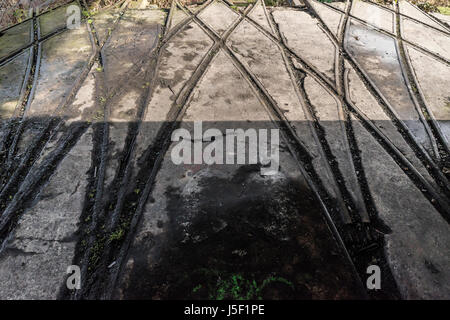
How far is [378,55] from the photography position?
6203 mm

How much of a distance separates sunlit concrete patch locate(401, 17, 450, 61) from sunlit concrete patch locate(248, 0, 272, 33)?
347cm

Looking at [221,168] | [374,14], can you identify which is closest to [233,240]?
[221,168]

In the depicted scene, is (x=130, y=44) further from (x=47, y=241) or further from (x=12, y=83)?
(x=47, y=241)

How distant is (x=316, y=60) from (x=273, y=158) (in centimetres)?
336

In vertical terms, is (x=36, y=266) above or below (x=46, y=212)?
below

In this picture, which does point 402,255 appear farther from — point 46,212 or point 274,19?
point 274,19

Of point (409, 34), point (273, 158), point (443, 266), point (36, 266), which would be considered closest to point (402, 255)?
point (443, 266)

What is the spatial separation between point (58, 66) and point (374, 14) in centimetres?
853

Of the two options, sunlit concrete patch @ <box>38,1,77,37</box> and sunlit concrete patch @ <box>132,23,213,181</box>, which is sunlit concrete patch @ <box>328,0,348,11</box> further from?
sunlit concrete patch @ <box>38,1,77,37</box>

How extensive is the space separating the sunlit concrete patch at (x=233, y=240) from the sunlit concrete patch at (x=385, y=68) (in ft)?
7.71

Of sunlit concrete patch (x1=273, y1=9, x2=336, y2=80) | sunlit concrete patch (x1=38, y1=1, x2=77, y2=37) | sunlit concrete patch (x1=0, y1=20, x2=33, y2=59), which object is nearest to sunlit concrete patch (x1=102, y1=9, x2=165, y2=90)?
sunlit concrete patch (x1=38, y1=1, x2=77, y2=37)

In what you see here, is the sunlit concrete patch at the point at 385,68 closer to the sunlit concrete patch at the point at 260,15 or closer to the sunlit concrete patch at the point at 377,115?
the sunlit concrete patch at the point at 377,115

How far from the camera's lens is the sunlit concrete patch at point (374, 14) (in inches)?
292

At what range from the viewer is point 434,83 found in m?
5.40
